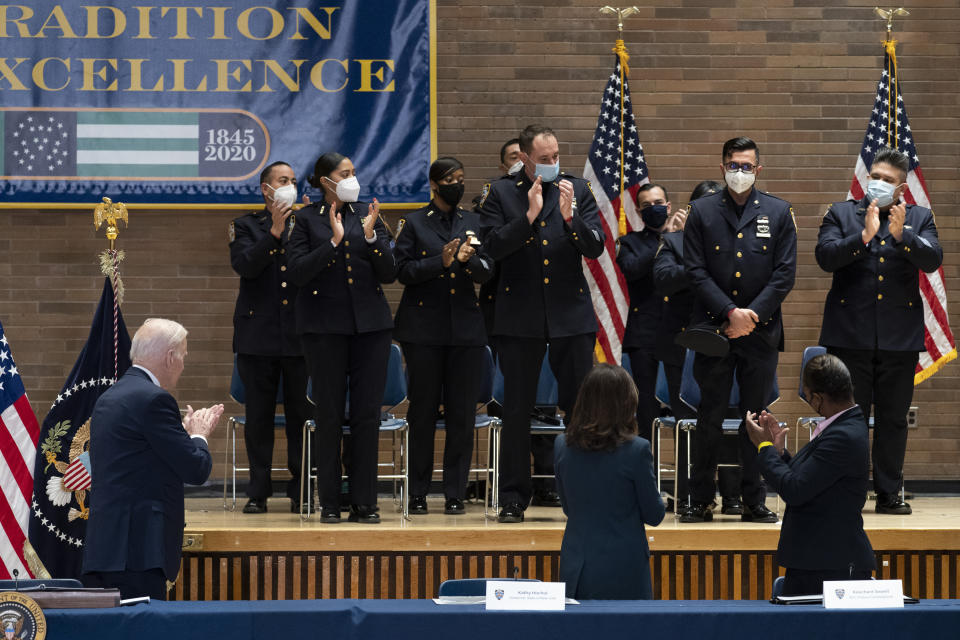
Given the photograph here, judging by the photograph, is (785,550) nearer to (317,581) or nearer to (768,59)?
(317,581)

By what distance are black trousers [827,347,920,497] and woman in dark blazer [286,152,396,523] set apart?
2511mm

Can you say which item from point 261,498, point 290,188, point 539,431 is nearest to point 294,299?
point 290,188

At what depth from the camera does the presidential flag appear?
5.70 meters

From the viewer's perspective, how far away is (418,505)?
6.43 meters

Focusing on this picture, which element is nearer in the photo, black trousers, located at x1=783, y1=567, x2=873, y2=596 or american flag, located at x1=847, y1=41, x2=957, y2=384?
black trousers, located at x1=783, y1=567, x2=873, y2=596

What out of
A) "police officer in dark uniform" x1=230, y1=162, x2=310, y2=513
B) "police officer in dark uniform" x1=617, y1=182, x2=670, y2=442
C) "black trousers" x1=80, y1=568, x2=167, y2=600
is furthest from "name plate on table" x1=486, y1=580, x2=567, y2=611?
"police officer in dark uniform" x1=617, y1=182, x2=670, y2=442

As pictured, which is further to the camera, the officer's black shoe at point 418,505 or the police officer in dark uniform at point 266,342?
the police officer in dark uniform at point 266,342

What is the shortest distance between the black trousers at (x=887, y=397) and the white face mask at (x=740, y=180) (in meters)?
1.14

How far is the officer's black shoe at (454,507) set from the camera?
6340 millimetres

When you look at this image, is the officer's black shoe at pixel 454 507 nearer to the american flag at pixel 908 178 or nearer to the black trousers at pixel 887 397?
the black trousers at pixel 887 397

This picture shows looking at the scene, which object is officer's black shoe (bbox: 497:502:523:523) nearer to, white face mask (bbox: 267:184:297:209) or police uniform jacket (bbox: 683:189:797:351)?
police uniform jacket (bbox: 683:189:797:351)

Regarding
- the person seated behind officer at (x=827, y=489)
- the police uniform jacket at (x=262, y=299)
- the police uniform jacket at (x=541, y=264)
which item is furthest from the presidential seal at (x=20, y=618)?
the police uniform jacket at (x=262, y=299)

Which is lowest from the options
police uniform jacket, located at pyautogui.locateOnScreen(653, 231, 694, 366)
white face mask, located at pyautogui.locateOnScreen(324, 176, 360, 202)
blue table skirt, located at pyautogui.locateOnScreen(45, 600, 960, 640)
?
blue table skirt, located at pyautogui.locateOnScreen(45, 600, 960, 640)

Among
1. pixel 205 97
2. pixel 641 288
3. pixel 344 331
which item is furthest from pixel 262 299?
pixel 641 288
